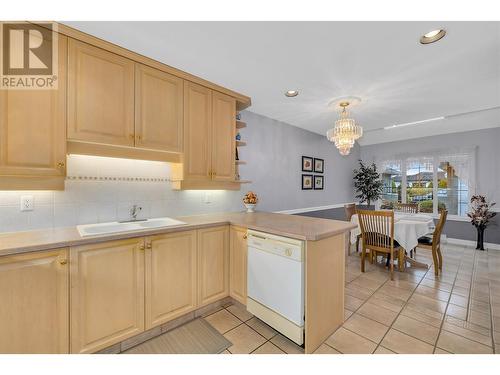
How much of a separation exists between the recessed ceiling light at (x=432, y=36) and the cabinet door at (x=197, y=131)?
76.7 inches

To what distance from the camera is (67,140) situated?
62.0 inches

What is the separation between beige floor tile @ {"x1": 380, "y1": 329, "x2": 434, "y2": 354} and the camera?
62.1 inches

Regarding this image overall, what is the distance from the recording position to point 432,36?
164 centimetres

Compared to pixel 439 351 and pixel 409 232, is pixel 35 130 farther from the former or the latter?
pixel 409 232

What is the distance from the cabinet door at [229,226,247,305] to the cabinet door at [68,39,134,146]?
1.28 metres

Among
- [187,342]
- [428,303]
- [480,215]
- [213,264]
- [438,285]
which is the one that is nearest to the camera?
[187,342]

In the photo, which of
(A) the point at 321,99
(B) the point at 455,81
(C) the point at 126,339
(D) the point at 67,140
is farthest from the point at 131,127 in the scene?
(B) the point at 455,81

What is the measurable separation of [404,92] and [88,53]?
10.8 ft

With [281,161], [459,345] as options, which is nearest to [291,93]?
[281,161]

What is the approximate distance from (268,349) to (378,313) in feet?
3.93

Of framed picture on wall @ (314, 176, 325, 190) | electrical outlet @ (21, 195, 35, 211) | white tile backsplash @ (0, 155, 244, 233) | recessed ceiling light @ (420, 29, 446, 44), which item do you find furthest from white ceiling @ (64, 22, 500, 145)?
framed picture on wall @ (314, 176, 325, 190)

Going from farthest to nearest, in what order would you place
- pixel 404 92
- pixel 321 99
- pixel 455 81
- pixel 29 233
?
pixel 321 99 → pixel 404 92 → pixel 455 81 → pixel 29 233

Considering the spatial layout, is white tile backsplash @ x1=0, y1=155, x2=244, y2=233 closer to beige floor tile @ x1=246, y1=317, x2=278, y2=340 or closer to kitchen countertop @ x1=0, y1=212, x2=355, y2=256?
kitchen countertop @ x1=0, y1=212, x2=355, y2=256

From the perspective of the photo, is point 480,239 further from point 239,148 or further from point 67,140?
point 67,140
